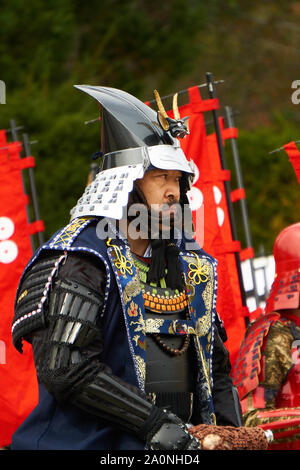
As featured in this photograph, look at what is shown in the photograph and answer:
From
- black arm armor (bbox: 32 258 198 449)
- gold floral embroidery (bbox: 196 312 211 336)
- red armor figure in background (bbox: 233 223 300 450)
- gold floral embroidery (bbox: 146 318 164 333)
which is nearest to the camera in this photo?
black arm armor (bbox: 32 258 198 449)

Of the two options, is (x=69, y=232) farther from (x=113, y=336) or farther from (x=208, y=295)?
(x=208, y=295)

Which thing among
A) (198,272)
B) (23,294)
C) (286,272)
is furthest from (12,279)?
(23,294)

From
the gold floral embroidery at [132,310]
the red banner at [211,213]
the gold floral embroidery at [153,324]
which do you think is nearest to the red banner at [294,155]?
the red banner at [211,213]

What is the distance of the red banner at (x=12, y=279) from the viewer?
4938 mm

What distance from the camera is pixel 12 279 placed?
5.34 metres

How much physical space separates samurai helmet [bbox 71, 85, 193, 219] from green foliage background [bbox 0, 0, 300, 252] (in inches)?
240

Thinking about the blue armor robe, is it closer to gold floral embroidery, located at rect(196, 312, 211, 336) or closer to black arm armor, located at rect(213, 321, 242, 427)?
gold floral embroidery, located at rect(196, 312, 211, 336)

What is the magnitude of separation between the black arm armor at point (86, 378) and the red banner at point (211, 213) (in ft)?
7.19

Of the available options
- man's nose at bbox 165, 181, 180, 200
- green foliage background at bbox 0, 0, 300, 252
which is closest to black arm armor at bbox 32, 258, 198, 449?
man's nose at bbox 165, 181, 180, 200

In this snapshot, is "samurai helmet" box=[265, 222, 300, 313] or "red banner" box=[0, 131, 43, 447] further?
"red banner" box=[0, 131, 43, 447]

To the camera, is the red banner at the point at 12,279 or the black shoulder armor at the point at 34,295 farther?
the red banner at the point at 12,279

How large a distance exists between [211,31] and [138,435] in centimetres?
1697

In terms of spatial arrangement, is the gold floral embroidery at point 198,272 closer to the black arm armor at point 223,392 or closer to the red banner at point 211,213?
the black arm armor at point 223,392

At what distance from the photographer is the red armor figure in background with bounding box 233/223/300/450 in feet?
12.7
